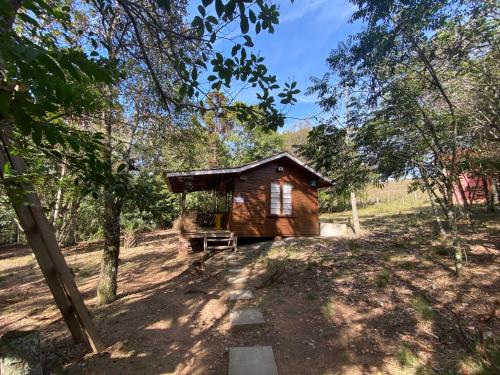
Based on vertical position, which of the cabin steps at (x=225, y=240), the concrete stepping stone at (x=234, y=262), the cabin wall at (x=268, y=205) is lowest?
the concrete stepping stone at (x=234, y=262)

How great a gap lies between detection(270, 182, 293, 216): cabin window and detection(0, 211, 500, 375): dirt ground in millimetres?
3770

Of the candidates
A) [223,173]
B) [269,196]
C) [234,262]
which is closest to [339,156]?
[234,262]

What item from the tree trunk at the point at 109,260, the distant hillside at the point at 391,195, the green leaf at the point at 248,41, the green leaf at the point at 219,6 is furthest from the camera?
the distant hillside at the point at 391,195

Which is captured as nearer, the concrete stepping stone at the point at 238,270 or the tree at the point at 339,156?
the tree at the point at 339,156

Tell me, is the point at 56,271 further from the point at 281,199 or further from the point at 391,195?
the point at 391,195

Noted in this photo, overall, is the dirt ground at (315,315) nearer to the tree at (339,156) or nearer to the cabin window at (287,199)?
the tree at (339,156)

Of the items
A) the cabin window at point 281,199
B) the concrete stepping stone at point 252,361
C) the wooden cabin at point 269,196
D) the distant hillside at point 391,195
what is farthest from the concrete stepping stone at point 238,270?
the distant hillside at point 391,195

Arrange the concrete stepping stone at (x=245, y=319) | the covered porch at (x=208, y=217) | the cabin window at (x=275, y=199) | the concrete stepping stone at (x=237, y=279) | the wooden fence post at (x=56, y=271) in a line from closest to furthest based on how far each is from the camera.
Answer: the wooden fence post at (x=56, y=271), the concrete stepping stone at (x=245, y=319), the concrete stepping stone at (x=237, y=279), the covered porch at (x=208, y=217), the cabin window at (x=275, y=199)

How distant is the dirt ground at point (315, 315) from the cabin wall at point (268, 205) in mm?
3043

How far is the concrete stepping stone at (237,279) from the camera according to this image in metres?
8.40

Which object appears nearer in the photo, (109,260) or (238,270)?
(109,260)

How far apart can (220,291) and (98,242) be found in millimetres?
16388

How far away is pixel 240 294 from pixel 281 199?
7504 mm

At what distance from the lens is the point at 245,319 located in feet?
19.0
